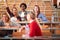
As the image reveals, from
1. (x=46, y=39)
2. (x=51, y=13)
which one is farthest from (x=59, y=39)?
(x=51, y=13)

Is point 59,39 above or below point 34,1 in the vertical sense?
below

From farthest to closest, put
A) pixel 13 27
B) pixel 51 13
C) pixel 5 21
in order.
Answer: pixel 51 13
pixel 5 21
pixel 13 27

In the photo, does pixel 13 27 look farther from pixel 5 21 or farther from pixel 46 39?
pixel 46 39

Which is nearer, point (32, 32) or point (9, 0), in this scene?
point (32, 32)

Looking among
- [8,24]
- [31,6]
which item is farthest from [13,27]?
[31,6]

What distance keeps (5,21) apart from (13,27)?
11.8 inches

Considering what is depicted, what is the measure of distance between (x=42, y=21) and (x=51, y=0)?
4.59 feet

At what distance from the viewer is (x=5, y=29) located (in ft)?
9.66

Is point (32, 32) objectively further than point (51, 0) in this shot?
No

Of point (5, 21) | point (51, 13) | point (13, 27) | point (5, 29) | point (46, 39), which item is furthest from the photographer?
point (51, 13)

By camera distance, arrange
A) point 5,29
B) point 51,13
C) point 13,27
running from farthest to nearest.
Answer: point 51,13 → point 13,27 → point 5,29

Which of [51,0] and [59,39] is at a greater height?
[51,0]

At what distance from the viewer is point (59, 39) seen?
267 cm

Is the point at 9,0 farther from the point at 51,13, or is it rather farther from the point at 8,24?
the point at 8,24
